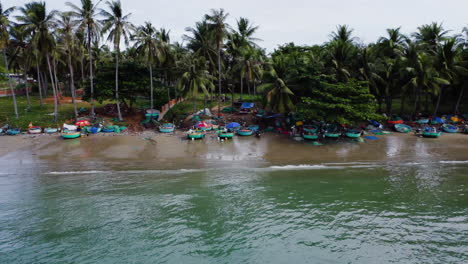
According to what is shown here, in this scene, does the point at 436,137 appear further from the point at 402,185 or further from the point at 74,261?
the point at 74,261

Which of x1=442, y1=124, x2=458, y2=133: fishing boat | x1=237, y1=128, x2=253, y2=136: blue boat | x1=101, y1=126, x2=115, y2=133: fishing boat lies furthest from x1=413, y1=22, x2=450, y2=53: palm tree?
x1=101, y1=126, x2=115, y2=133: fishing boat

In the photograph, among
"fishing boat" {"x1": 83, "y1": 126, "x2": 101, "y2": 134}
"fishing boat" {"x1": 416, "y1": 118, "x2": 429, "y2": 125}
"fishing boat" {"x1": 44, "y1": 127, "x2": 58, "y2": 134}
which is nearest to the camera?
"fishing boat" {"x1": 44, "y1": 127, "x2": 58, "y2": 134}

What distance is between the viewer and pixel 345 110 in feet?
86.0

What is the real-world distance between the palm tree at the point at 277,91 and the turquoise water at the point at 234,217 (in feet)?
44.9

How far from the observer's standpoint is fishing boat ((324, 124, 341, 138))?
2786cm

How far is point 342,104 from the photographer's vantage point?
1044 inches

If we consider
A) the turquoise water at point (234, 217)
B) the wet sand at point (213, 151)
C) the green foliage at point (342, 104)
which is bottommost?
the turquoise water at point (234, 217)

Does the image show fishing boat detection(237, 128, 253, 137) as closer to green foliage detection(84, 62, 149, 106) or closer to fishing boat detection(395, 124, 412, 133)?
green foliage detection(84, 62, 149, 106)

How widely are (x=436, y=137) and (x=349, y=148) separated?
11.3 m

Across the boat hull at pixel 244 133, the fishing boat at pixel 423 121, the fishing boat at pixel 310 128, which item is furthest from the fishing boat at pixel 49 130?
the fishing boat at pixel 423 121

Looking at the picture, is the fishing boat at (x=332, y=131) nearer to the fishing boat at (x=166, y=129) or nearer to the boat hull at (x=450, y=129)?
the boat hull at (x=450, y=129)

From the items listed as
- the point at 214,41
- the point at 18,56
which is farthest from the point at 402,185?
the point at 18,56

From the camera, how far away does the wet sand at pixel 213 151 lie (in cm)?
2138

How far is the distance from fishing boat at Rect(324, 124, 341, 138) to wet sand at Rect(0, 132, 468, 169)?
0.83m
